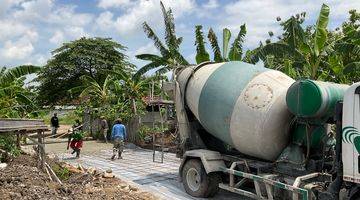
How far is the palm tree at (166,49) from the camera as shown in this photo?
67.9 ft

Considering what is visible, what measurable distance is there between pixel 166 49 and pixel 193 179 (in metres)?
11.1

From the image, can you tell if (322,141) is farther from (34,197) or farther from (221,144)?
(34,197)

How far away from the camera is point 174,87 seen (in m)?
12.3

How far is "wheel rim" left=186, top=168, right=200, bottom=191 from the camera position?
36.0 ft

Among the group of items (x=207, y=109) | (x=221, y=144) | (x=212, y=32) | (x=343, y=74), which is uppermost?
(x=212, y=32)

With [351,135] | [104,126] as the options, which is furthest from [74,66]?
[351,135]

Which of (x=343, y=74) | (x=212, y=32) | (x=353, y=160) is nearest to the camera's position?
(x=353, y=160)

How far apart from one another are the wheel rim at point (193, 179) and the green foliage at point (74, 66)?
34.4 meters

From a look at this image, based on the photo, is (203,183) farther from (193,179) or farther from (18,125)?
(18,125)

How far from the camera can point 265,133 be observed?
9.41 meters

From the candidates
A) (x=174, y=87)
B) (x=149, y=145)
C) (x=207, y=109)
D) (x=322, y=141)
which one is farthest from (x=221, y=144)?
(x=149, y=145)

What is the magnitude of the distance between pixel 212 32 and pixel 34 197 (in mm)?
12761

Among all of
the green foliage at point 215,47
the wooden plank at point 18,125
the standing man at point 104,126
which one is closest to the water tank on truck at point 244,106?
the wooden plank at point 18,125

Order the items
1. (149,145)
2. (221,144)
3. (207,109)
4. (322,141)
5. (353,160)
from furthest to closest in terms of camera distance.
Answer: (149,145), (221,144), (207,109), (322,141), (353,160)
